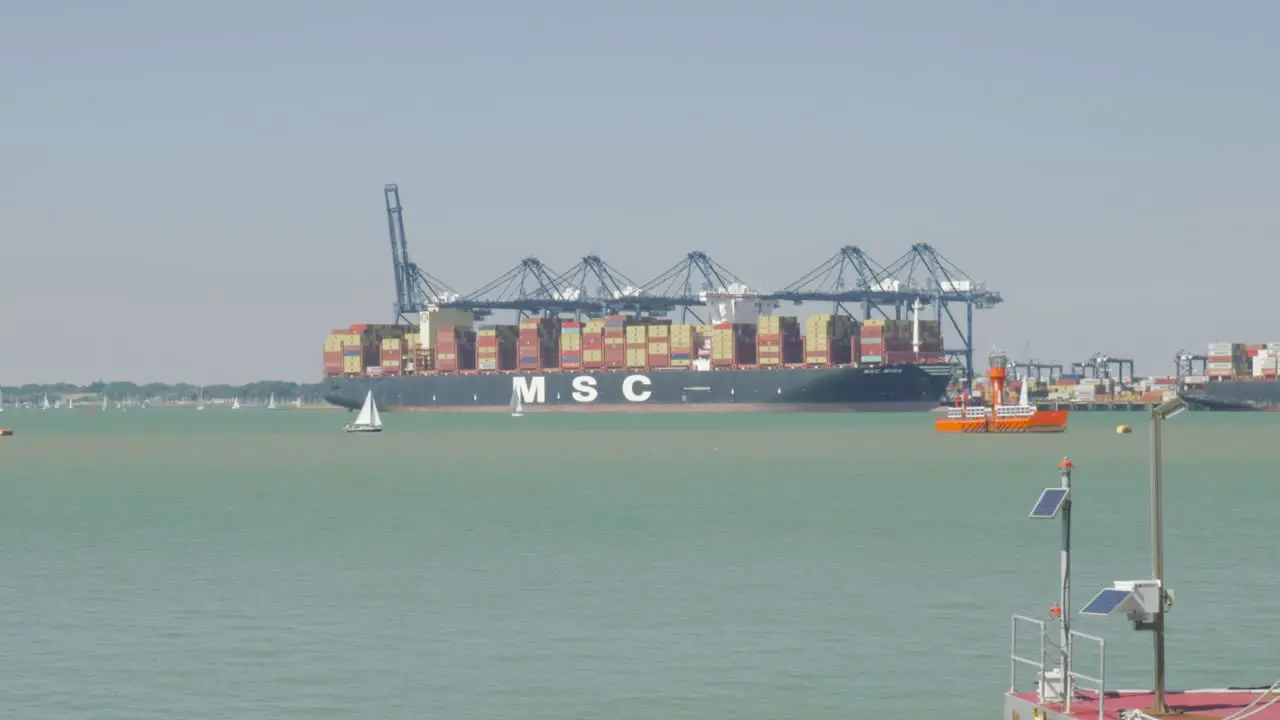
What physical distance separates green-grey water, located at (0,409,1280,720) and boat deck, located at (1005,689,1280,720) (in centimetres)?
304

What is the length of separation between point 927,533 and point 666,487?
88.0 ft

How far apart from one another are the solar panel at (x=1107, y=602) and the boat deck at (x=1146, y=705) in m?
1.24

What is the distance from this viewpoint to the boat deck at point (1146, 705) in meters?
23.2

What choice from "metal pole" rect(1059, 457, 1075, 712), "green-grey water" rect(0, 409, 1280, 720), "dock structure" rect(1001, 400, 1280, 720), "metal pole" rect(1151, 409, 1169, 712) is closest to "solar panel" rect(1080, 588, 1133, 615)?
"dock structure" rect(1001, 400, 1280, 720)

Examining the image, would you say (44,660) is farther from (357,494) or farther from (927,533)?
(357,494)

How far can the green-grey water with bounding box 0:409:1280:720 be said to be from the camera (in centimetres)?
2980

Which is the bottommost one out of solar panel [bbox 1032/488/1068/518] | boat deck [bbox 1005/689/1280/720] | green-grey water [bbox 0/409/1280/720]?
green-grey water [bbox 0/409/1280/720]

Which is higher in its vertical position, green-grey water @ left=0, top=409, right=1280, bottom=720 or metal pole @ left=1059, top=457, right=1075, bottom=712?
metal pole @ left=1059, top=457, right=1075, bottom=712

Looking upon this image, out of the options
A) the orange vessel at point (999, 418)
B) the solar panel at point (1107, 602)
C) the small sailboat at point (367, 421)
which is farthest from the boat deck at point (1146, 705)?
the small sailboat at point (367, 421)

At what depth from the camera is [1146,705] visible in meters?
24.1

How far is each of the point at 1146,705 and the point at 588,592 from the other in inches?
758

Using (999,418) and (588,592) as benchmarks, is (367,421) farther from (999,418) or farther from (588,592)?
(588,592)

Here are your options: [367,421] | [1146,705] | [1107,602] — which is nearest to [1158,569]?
[1107,602]

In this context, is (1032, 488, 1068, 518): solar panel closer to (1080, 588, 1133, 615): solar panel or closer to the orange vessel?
(1080, 588, 1133, 615): solar panel
